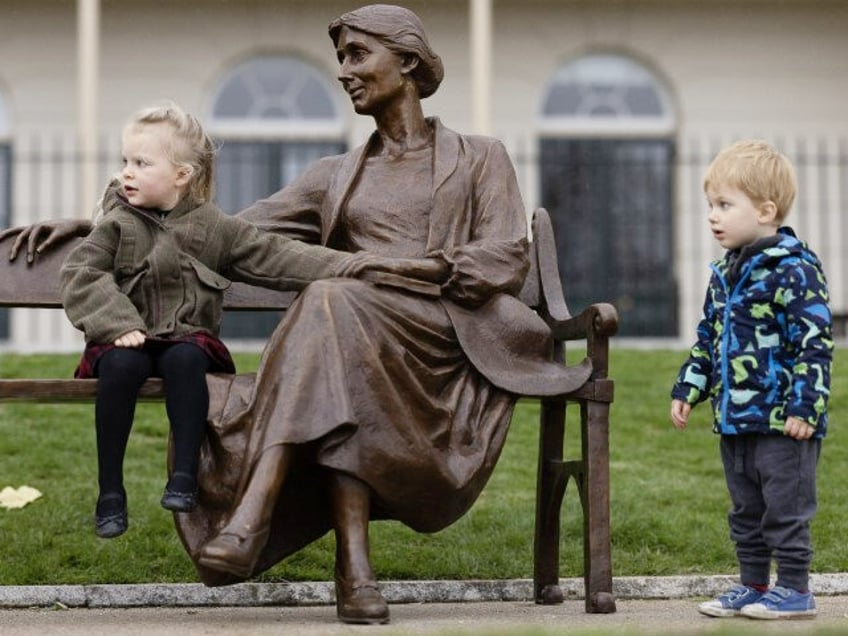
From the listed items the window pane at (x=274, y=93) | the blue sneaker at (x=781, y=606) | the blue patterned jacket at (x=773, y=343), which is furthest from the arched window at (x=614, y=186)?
the blue sneaker at (x=781, y=606)

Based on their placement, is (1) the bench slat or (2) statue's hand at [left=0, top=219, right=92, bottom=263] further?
(2) statue's hand at [left=0, top=219, right=92, bottom=263]

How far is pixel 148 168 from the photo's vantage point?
5176 mm

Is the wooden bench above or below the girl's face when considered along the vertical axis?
below

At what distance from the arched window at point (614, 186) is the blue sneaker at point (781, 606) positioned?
11.3m

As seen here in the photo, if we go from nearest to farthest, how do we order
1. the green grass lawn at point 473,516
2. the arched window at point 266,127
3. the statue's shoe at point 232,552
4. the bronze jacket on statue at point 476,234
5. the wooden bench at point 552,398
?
the statue's shoe at point 232,552
the wooden bench at point 552,398
the bronze jacket on statue at point 476,234
the green grass lawn at point 473,516
the arched window at point 266,127

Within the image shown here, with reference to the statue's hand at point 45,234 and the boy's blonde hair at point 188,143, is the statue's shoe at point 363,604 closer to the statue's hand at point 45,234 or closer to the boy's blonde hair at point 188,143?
the boy's blonde hair at point 188,143

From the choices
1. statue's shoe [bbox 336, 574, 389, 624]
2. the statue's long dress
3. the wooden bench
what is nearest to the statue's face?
the wooden bench

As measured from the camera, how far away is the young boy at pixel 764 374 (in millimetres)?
4926

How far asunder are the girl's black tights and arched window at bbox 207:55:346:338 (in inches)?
446

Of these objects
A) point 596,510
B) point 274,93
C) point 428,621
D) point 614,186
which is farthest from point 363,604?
point 274,93

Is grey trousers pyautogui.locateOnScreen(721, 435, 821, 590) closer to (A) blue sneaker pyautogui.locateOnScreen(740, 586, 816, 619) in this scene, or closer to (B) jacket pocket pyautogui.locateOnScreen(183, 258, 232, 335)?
(A) blue sneaker pyautogui.locateOnScreen(740, 586, 816, 619)

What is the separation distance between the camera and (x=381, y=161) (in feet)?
19.0

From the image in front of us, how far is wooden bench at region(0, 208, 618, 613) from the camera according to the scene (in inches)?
203

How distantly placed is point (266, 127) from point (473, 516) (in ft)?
35.9
